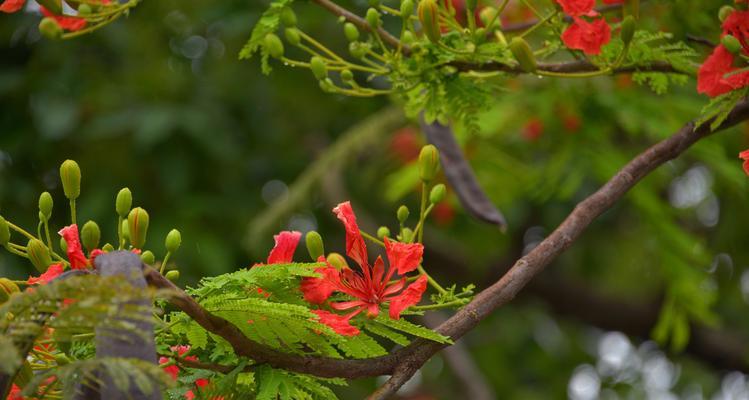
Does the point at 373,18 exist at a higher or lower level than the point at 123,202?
higher

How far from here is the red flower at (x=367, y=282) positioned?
1.46m

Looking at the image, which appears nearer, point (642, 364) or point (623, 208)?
point (623, 208)

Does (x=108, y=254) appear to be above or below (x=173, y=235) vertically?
above

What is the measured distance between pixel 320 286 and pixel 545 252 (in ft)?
0.99

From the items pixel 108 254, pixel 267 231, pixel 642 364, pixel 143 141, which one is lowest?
pixel 642 364

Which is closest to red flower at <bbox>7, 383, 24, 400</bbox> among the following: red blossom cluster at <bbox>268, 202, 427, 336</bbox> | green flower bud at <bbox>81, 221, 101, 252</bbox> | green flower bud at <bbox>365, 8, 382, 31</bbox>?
green flower bud at <bbox>81, 221, 101, 252</bbox>

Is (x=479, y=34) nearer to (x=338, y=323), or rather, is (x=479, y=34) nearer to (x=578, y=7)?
(x=578, y=7)

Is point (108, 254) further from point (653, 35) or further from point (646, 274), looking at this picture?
point (646, 274)

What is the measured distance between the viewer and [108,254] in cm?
120

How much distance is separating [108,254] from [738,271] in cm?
359

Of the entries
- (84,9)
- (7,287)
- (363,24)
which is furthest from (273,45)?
(7,287)

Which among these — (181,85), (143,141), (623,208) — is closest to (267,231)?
(143,141)

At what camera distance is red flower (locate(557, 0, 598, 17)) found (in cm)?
166

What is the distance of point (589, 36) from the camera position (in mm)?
1699
